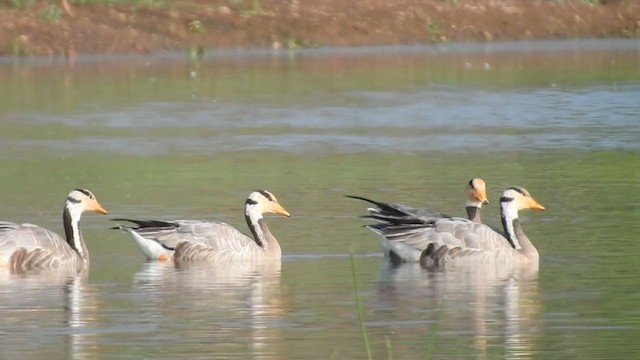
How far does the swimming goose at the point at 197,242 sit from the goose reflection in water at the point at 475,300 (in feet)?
4.01

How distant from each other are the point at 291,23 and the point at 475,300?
37.5 metres

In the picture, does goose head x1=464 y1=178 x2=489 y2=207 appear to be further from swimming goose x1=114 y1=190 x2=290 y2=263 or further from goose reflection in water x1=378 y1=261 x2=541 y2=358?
→ swimming goose x1=114 y1=190 x2=290 y2=263

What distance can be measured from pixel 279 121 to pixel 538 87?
8817 mm

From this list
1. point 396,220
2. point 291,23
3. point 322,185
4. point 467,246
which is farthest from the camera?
point 291,23

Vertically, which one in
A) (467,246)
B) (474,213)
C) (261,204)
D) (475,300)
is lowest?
(475,300)

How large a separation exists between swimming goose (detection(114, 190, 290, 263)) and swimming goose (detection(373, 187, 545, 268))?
1170 mm

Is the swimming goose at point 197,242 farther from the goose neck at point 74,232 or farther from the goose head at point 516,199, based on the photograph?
the goose head at point 516,199

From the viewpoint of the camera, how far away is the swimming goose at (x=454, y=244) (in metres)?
17.8

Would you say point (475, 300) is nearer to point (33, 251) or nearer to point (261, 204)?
point (261, 204)

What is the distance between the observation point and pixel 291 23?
52562 mm

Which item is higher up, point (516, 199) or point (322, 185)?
point (516, 199)

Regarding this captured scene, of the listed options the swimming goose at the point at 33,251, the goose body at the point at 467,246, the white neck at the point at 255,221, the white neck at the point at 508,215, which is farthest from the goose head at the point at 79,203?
the white neck at the point at 508,215

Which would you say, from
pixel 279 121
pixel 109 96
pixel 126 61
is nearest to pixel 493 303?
pixel 279 121

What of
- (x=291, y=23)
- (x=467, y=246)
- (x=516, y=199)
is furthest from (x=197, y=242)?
(x=291, y=23)
